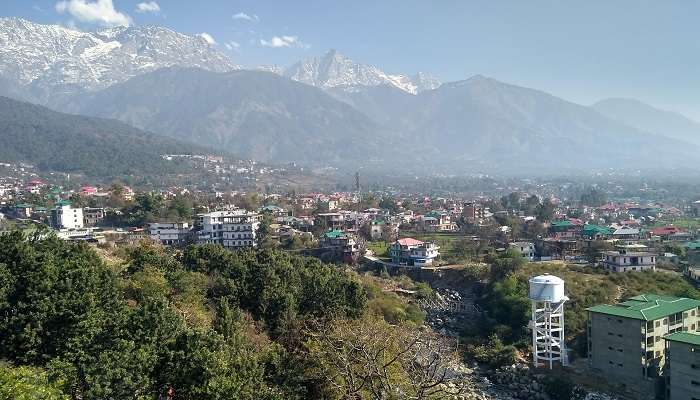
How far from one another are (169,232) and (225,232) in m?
3.56

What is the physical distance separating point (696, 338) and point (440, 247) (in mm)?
22308

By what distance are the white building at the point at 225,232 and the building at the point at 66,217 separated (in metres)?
8.53

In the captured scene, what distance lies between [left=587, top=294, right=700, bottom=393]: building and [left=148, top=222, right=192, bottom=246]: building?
25.9 m

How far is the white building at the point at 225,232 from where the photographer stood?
128ft

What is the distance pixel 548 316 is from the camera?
22047 millimetres

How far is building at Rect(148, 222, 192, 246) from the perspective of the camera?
37250 mm

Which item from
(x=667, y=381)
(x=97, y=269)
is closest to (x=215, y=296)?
(x=97, y=269)

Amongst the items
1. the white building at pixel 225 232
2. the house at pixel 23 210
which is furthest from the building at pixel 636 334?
the house at pixel 23 210

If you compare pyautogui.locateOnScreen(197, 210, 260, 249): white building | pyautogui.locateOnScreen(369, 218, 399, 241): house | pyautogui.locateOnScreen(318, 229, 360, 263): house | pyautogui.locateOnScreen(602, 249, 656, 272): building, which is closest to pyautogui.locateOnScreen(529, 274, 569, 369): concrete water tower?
pyautogui.locateOnScreen(602, 249, 656, 272): building

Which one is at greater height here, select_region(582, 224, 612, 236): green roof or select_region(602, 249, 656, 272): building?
select_region(582, 224, 612, 236): green roof

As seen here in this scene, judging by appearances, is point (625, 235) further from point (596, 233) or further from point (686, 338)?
point (686, 338)

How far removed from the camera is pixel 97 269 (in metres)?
16.6

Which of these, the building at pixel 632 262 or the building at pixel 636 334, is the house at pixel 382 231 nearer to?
the building at pixel 632 262

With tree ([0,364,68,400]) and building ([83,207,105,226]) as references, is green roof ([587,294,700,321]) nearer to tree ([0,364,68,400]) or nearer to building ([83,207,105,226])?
tree ([0,364,68,400])
